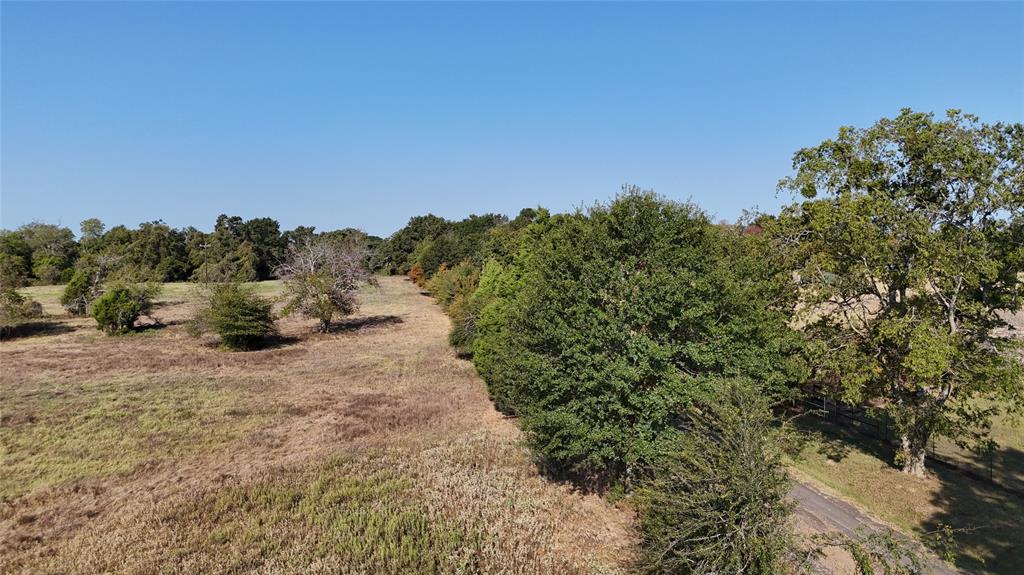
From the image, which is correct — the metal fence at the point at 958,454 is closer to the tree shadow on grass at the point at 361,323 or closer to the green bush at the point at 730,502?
the green bush at the point at 730,502

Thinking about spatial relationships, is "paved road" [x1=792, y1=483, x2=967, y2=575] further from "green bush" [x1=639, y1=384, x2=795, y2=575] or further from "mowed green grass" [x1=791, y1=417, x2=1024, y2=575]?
"green bush" [x1=639, y1=384, x2=795, y2=575]

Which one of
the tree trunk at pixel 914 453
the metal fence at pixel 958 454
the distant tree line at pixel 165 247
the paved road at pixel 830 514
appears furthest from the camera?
the distant tree line at pixel 165 247

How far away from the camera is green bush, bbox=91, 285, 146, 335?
4709 centimetres

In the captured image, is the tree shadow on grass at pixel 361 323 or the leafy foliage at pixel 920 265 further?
the tree shadow on grass at pixel 361 323

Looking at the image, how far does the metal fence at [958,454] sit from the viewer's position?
1898cm

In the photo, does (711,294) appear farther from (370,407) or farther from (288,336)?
(288,336)

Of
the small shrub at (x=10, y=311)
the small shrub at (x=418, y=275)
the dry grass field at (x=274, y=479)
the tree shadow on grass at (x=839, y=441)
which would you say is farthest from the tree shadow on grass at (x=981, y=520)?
the small shrub at (x=418, y=275)

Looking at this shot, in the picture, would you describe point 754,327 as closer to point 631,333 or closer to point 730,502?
point 631,333

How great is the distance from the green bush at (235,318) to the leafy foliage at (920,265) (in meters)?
42.7

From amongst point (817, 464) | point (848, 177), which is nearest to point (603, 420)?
point (817, 464)

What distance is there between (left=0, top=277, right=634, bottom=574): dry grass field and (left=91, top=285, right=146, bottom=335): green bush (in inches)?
461

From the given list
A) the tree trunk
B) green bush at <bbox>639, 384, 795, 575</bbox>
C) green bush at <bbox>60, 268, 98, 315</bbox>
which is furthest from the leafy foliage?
green bush at <bbox>60, 268, 98, 315</bbox>

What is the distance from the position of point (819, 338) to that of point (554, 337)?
12.9m

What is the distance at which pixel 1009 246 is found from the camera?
17.1 m
